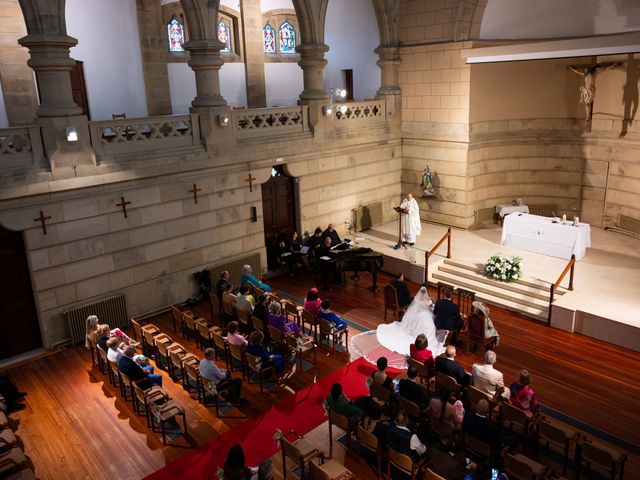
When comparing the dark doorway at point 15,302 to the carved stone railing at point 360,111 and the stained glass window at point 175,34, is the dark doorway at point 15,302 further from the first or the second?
the carved stone railing at point 360,111

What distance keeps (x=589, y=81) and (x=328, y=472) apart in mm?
15184

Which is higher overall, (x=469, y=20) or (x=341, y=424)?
(x=469, y=20)

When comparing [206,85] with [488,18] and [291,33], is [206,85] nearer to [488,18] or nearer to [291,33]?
[291,33]

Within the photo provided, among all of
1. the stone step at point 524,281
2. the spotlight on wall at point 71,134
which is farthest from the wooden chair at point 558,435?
the spotlight on wall at point 71,134

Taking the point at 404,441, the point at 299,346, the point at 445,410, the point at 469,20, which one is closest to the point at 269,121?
the point at 299,346

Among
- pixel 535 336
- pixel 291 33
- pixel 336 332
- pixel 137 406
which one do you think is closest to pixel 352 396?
pixel 336 332

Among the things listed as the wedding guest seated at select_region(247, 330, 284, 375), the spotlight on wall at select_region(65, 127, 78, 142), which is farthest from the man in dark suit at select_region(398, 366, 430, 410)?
the spotlight on wall at select_region(65, 127, 78, 142)

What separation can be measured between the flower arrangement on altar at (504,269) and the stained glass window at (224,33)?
10.6m

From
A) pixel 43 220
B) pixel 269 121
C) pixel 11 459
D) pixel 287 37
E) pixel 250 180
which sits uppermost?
pixel 287 37

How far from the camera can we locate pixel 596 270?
14.1 m

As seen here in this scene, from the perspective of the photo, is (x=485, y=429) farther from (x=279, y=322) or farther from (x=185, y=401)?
(x=185, y=401)

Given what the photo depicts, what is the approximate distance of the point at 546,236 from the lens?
15.0m

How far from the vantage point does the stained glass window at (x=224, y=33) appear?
56.1 feet

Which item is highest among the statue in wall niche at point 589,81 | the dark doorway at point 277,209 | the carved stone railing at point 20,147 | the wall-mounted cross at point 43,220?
the statue in wall niche at point 589,81
